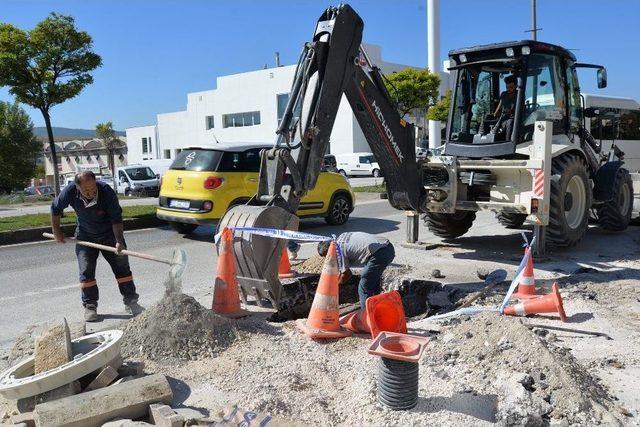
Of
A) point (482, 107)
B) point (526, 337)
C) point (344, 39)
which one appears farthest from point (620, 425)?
point (482, 107)

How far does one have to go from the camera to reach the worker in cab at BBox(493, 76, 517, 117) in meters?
8.62

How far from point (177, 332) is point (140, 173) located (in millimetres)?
26853

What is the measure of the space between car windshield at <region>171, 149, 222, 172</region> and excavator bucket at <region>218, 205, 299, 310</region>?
5.10 meters

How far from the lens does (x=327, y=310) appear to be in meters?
5.14

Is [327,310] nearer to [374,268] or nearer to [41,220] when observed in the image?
[374,268]

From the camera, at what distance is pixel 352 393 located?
158 inches

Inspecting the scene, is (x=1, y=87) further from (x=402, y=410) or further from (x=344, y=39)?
(x=402, y=410)

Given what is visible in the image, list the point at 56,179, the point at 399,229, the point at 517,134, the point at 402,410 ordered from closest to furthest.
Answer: the point at 402,410
the point at 517,134
the point at 399,229
the point at 56,179

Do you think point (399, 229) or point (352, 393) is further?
point (399, 229)

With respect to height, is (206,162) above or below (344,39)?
below

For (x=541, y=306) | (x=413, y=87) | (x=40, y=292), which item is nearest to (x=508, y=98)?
(x=541, y=306)

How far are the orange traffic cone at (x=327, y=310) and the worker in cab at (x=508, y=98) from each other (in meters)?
4.79

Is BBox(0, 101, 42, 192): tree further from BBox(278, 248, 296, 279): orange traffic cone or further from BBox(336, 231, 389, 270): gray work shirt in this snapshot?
BBox(336, 231, 389, 270): gray work shirt

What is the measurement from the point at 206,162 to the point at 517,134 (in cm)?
560
